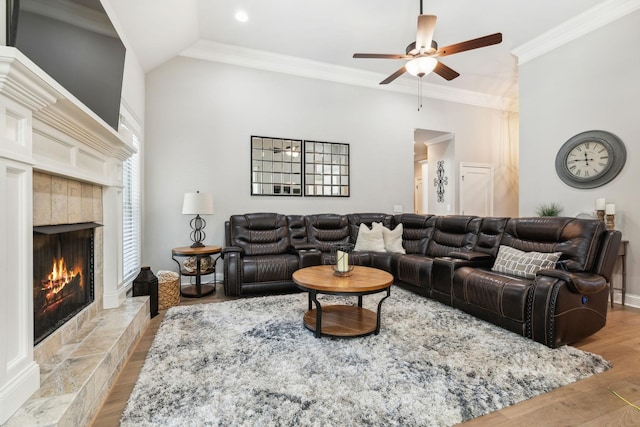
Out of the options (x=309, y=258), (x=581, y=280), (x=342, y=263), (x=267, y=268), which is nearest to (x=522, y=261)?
(x=581, y=280)

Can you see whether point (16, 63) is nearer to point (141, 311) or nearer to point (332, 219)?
point (141, 311)

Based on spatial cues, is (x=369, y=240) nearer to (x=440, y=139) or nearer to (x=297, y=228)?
(x=297, y=228)

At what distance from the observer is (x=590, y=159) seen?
3895 mm

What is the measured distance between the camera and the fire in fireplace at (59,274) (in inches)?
64.7

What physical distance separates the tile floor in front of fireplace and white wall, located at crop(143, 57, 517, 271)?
217cm

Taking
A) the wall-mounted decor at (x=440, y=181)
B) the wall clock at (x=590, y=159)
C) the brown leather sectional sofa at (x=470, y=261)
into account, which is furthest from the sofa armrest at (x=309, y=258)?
the wall-mounted decor at (x=440, y=181)

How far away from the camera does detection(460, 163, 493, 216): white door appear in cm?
609

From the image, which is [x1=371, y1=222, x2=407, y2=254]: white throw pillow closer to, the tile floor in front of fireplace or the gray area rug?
the gray area rug

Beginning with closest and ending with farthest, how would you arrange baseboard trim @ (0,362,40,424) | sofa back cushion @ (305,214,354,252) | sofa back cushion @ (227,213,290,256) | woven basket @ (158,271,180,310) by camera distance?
baseboard trim @ (0,362,40,424), woven basket @ (158,271,180,310), sofa back cushion @ (227,213,290,256), sofa back cushion @ (305,214,354,252)

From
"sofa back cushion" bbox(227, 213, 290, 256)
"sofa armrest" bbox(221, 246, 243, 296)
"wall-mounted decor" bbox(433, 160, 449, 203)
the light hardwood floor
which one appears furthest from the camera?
"wall-mounted decor" bbox(433, 160, 449, 203)

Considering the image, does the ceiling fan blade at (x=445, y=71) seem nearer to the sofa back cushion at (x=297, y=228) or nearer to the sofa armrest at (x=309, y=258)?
Answer: the sofa armrest at (x=309, y=258)

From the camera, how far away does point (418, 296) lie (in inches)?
144

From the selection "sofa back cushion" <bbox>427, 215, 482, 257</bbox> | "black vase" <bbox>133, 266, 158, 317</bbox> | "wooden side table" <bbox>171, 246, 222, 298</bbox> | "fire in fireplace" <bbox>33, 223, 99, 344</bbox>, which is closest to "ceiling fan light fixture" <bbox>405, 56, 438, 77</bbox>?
"sofa back cushion" <bbox>427, 215, 482, 257</bbox>

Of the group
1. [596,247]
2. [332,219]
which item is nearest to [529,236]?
[596,247]
